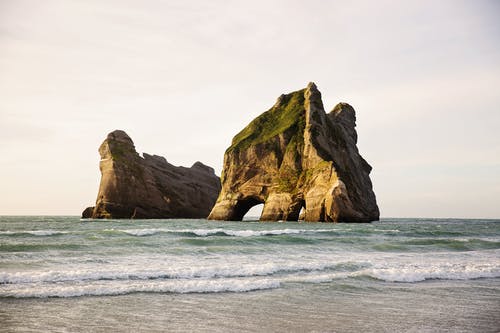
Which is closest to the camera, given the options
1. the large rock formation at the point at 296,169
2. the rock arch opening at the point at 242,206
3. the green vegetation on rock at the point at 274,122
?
the large rock formation at the point at 296,169

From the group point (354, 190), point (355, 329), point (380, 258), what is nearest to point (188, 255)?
point (380, 258)

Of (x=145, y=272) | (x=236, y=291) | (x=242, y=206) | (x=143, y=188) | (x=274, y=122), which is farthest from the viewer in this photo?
(x=143, y=188)

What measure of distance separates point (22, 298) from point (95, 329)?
3.75 metres

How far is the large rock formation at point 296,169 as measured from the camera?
183ft

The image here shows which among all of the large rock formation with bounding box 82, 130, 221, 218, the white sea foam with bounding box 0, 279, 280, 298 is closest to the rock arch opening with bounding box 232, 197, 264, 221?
the large rock formation with bounding box 82, 130, 221, 218

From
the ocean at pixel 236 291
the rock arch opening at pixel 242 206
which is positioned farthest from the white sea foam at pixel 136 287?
the rock arch opening at pixel 242 206

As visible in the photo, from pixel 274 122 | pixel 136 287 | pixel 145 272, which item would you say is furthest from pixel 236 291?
pixel 274 122

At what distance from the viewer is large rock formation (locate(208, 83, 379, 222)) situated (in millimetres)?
55906

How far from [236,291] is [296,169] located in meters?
52.0

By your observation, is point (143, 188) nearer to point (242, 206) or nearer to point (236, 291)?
point (242, 206)

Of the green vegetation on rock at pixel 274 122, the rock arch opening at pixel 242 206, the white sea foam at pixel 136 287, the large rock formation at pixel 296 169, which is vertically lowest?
the white sea foam at pixel 136 287

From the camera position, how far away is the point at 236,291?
1208 cm

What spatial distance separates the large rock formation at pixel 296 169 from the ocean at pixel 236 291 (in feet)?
112

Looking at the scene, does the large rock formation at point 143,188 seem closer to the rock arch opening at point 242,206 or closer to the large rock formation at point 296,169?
the large rock formation at point 296,169
